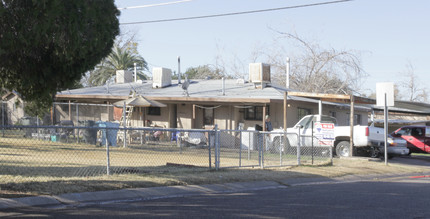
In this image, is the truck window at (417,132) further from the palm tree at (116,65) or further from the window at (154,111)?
the palm tree at (116,65)

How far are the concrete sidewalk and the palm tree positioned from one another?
119 feet

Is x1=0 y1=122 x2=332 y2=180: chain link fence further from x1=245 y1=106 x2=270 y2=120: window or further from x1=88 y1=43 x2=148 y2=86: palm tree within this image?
x1=88 y1=43 x2=148 y2=86: palm tree

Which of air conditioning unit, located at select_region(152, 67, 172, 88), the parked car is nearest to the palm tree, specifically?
air conditioning unit, located at select_region(152, 67, 172, 88)

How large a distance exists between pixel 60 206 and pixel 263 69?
19727mm

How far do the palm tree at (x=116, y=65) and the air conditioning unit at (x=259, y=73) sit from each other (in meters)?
22.7

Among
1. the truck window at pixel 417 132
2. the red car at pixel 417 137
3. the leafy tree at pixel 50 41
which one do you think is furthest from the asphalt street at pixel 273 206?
the truck window at pixel 417 132

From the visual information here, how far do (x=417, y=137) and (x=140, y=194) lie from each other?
2110 centimetres

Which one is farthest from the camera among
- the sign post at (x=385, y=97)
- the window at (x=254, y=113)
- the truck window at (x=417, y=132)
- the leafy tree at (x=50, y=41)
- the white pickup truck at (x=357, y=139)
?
the truck window at (x=417, y=132)

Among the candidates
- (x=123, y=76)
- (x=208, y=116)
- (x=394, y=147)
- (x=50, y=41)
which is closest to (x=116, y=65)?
(x=123, y=76)

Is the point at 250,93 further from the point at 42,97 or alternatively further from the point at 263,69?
the point at 42,97

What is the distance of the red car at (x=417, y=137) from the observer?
26925mm

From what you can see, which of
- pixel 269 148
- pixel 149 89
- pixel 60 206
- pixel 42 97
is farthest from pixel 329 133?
pixel 149 89

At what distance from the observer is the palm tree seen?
1905 inches

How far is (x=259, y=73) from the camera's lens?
27.4m
